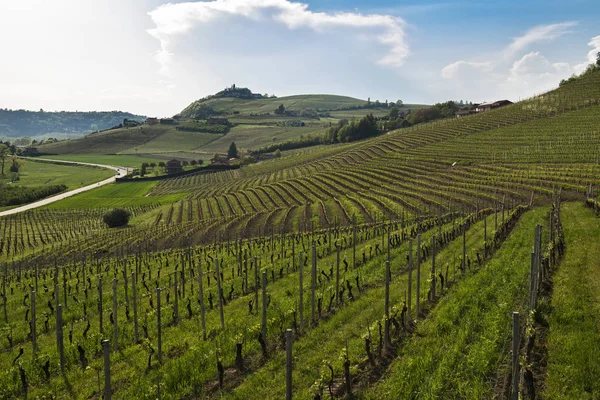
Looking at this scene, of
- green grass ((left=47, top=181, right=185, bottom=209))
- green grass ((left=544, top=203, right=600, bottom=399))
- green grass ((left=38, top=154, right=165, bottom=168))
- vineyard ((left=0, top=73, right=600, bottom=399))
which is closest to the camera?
green grass ((left=544, top=203, right=600, bottom=399))

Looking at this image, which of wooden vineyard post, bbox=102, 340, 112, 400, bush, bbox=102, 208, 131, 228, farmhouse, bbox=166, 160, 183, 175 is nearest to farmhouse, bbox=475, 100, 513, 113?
farmhouse, bbox=166, 160, 183, 175

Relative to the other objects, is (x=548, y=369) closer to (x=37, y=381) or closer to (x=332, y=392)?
(x=332, y=392)

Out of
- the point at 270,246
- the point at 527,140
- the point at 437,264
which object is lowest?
the point at 270,246

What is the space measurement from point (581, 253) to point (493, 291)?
6316 mm

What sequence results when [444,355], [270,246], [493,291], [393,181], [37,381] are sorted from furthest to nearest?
[393,181]
[270,246]
[493,291]
[37,381]
[444,355]

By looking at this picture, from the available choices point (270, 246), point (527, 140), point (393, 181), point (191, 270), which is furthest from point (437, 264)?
point (527, 140)

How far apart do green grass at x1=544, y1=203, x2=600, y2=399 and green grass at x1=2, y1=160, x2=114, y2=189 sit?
118 meters

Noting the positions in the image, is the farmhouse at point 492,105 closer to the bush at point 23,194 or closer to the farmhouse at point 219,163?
the farmhouse at point 219,163

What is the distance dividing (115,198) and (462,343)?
9234 cm

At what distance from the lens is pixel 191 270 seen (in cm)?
2255

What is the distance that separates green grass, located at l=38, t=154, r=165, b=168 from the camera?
155125 millimetres

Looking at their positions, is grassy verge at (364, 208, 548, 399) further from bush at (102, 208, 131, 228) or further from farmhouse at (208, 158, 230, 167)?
farmhouse at (208, 158, 230, 167)

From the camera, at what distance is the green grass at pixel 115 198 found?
271 feet

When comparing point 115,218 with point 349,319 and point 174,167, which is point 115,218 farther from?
point 174,167
